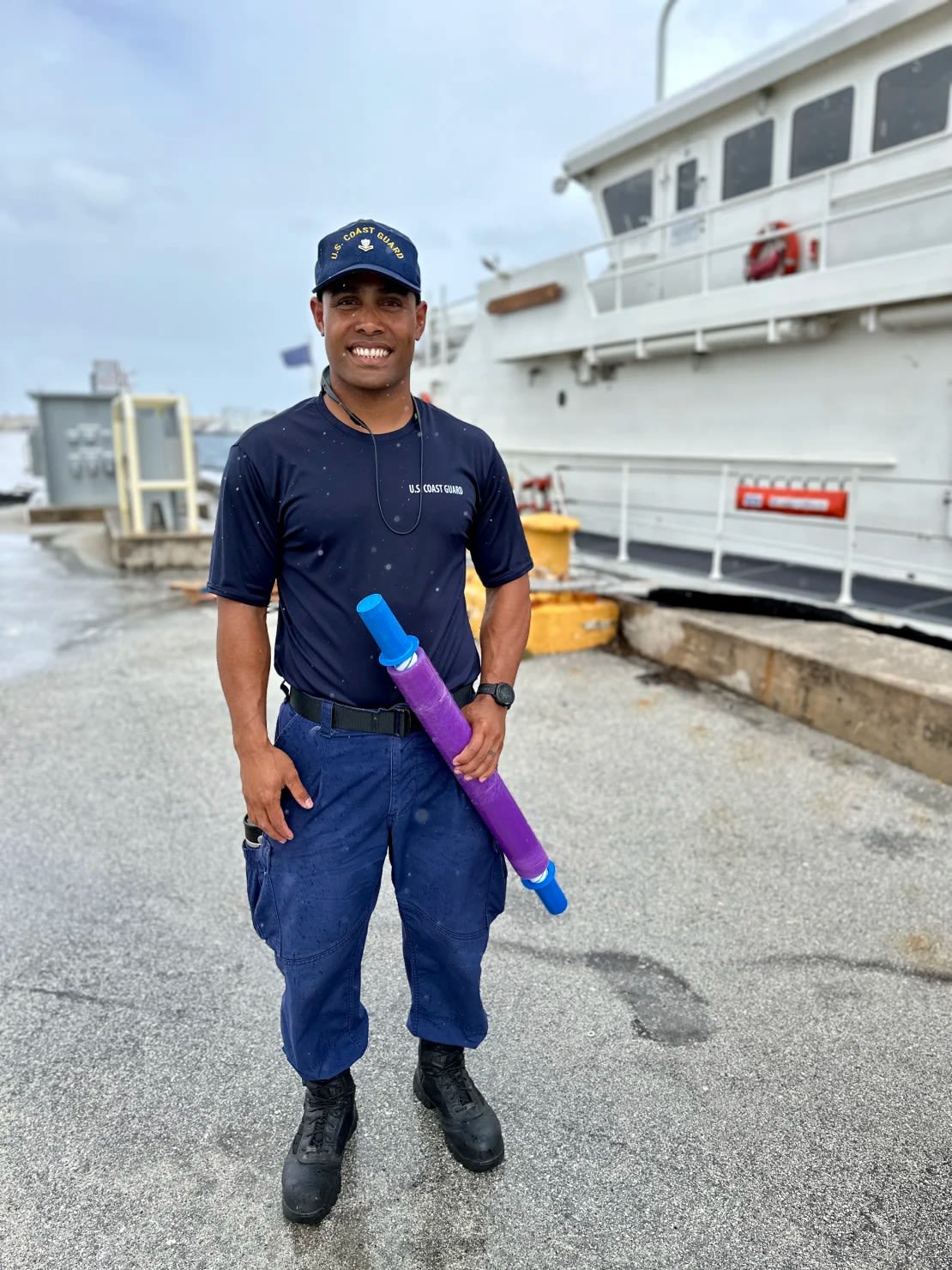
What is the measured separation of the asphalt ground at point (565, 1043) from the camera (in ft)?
6.09

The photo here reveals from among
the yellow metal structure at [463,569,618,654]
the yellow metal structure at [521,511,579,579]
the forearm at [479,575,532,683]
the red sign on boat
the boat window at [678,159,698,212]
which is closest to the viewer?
the forearm at [479,575,532,683]

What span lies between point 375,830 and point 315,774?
0.64 feet

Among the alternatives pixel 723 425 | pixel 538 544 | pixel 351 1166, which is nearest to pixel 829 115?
pixel 723 425

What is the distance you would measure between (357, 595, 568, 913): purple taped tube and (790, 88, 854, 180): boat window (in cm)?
877

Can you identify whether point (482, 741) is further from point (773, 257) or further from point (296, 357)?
point (296, 357)

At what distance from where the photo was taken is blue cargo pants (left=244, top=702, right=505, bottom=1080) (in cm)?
189

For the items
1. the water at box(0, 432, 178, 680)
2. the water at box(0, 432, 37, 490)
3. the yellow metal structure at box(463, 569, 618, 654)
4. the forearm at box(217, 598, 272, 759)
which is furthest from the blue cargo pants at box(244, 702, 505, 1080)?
the water at box(0, 432, 37, 490)

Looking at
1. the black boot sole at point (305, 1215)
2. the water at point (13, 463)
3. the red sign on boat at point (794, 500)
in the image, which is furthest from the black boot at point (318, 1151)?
the water at point (13, 463)

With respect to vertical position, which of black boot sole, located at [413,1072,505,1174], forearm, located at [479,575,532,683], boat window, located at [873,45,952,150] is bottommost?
black boot sole, located at [413,1072,505,1174]

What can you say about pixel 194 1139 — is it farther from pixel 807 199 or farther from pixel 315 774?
pixel 807 199

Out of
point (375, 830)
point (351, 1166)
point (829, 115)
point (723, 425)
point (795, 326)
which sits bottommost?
point (351, 1166)

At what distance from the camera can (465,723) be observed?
1.91 meters

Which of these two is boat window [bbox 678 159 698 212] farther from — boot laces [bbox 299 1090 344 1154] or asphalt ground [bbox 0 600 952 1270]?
boot laces [bbox 299 1090 344 1154]

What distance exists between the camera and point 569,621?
258 inches
